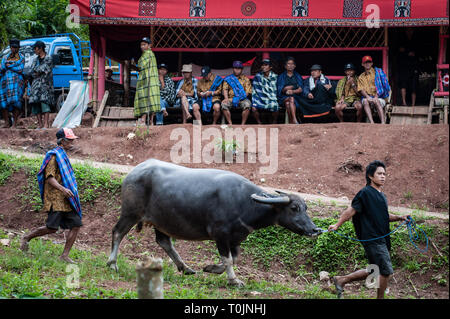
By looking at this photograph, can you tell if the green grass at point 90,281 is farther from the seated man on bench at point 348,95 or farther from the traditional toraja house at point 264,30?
the traditional toraja house at point 264,30

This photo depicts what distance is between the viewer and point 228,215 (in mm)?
6137

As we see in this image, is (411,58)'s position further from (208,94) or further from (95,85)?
(95,85)

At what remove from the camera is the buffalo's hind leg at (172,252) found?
22.0 ft

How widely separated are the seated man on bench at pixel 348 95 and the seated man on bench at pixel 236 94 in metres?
2.06

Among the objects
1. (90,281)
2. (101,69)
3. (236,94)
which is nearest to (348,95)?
(236,94)

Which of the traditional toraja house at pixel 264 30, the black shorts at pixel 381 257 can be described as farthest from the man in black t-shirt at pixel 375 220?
the traditional toraja house at pixel 264 30

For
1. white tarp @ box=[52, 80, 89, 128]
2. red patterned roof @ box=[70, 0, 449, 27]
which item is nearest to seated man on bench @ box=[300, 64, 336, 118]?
red patterned roof @ box=[70, 0, 449, 27]

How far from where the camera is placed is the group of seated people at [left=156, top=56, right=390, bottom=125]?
12.1 metres

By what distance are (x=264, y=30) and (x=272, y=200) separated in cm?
854

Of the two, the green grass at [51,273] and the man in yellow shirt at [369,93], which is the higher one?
the man in yellow shirt at [369,93]

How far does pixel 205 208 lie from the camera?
6258 mm
